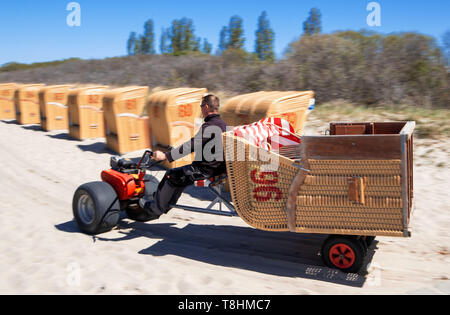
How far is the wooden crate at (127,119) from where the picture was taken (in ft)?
37.8

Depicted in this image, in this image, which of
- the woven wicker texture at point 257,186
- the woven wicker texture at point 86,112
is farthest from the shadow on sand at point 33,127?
the woven wicker texture at point 257,186

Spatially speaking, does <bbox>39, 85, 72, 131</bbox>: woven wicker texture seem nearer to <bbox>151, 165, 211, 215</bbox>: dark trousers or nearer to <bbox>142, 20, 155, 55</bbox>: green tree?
<bbox>151, 165, 211, 215</bbox>: dark trousers

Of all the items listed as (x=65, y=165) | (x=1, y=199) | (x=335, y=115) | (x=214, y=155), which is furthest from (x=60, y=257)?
(x=335, y=115)

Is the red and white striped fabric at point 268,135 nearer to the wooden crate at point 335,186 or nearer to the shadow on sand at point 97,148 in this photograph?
the wooden crate at point 335,186

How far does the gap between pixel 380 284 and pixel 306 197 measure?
3.55 feet

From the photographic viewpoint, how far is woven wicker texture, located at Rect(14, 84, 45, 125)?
59.0 ft

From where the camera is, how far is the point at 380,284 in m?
4.40

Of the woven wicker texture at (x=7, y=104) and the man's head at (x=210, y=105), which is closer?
the man's head at (x=210, y=105)

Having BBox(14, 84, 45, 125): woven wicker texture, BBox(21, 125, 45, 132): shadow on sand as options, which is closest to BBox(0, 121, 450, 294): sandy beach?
BBox(21, 125, 45, 132): shadow on sand

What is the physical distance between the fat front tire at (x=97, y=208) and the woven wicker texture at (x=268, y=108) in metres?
2.54

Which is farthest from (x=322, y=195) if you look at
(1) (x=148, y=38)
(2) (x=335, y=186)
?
(1) (x=148, y=38)

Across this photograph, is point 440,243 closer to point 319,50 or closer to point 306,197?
point 306,197

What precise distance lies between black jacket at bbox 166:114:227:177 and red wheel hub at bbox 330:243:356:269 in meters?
1.59
